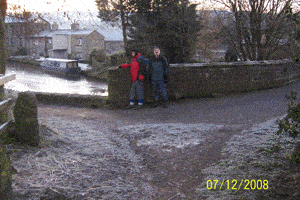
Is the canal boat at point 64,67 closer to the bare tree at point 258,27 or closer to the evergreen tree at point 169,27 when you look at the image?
the evergreen tree at point 169,27

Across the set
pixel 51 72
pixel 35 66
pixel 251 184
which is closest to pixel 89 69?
pixel 51 72

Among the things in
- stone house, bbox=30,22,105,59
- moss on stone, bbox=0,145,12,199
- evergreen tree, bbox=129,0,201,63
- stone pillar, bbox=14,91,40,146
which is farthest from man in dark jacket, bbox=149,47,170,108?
stone house, bbox=30,22,105,59

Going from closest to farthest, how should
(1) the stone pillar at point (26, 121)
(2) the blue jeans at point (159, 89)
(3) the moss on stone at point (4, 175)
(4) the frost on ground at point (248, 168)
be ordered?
(3) the moss on stone at point (4, 175) < (4) the frost on ground at point (248, 168) < (1) the stone pillar at point (26, 121) < (2) the blue jeans at point (159, 89)

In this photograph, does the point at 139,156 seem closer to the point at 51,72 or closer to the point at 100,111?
the point at 100,111

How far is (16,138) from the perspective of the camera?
15.7 feet

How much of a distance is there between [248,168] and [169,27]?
14.2 metres

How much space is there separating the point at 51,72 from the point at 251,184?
46.2 m

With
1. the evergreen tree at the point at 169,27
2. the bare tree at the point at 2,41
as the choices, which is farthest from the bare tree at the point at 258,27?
the bare tree at the point at 2,41

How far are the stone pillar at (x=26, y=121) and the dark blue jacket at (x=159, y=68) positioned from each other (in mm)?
5277
